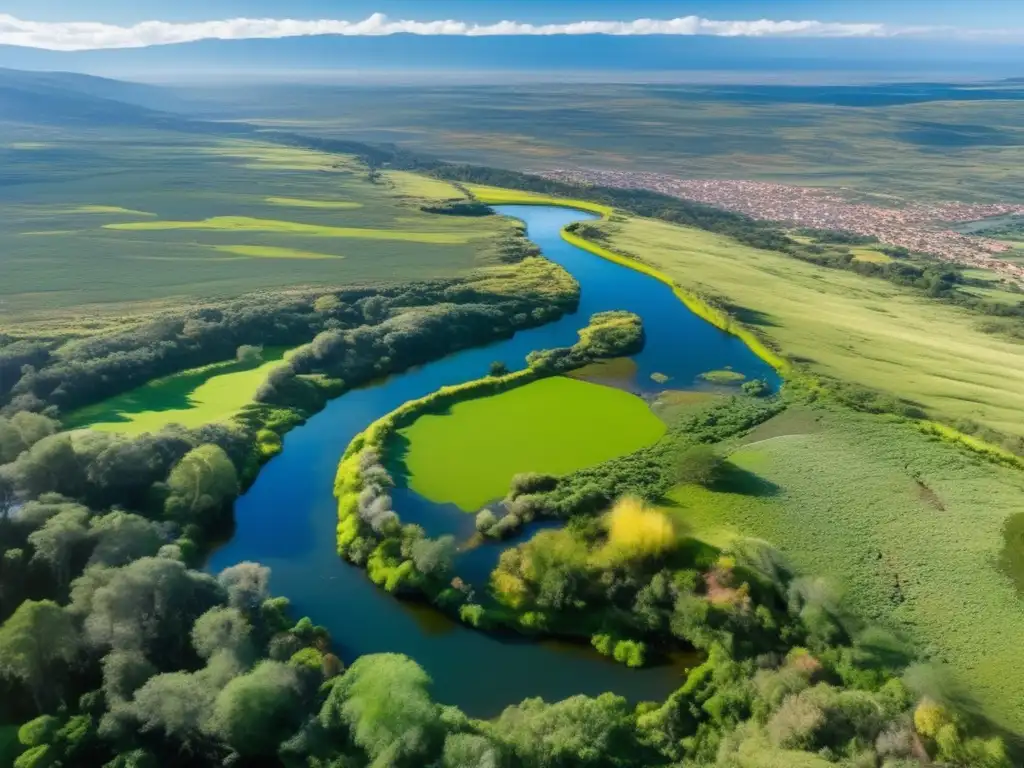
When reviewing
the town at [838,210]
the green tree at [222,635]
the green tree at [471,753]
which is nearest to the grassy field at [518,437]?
the green tree at [222,635]

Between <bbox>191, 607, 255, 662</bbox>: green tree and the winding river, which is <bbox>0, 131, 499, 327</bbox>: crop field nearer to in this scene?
the winding river

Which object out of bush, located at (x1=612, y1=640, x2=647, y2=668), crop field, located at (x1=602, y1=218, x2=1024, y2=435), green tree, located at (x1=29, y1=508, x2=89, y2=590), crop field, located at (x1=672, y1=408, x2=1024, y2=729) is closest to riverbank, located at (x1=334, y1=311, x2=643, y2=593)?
bush, located at (x1=612, y1=640, x2=647, y2=668)

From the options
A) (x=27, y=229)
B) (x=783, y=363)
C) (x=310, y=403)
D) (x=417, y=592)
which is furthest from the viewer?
(x=27, y=229)

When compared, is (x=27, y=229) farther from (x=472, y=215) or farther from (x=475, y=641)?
(x=475, y=641)

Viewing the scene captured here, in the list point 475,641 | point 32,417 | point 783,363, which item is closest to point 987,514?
point 783,363

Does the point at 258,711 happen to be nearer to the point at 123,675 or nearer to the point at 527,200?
the point at 123,675
